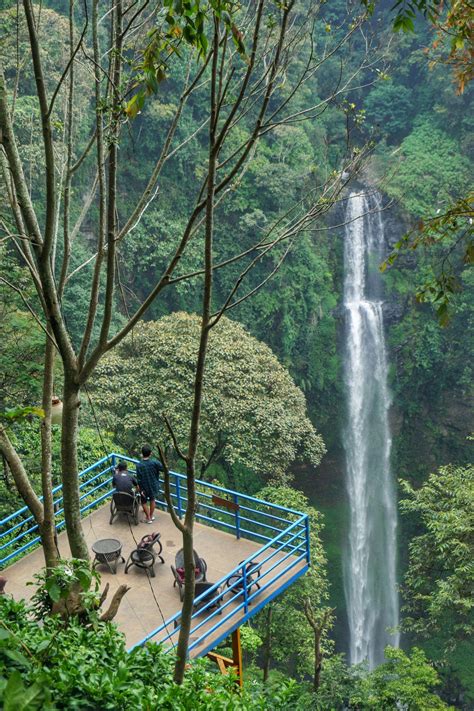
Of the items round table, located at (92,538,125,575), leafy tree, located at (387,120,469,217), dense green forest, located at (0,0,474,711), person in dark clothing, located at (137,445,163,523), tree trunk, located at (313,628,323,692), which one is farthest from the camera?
leafy tree, located at (387,120,469,217)

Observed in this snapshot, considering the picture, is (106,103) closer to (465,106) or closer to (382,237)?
(382,237)

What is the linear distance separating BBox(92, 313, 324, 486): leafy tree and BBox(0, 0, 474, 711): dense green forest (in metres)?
0.04

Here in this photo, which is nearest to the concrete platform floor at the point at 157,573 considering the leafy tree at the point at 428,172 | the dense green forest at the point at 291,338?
the dense green forest at the point at 291,338

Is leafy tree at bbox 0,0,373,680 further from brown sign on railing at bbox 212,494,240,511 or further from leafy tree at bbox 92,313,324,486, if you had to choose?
leafy tree at bbox 92,313,324,486

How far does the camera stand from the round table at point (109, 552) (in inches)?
287

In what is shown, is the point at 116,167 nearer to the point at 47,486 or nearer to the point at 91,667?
the point at 47,486

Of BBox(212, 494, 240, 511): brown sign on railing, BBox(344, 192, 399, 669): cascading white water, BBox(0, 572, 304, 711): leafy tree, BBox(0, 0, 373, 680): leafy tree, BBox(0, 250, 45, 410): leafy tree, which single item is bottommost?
BBox(344, 192, 399, 669): cascading white water

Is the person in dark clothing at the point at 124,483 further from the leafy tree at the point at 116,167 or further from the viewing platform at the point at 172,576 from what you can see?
the leafy tree at the point at 116,167

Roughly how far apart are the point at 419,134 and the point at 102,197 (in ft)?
71.3

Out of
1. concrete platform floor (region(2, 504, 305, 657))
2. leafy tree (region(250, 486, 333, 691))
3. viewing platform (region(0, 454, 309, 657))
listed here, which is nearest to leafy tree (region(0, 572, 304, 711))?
viewing platform (region(0, 454, 309, 657))

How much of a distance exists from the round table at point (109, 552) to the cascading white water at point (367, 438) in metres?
14.6

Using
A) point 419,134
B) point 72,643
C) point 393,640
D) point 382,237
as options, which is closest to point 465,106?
point 419,134

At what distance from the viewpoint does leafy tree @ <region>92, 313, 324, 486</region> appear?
1364cm

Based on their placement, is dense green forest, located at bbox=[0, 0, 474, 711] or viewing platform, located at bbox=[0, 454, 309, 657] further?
dense green forest, located at bbox=[0, 0, 474, 711]
